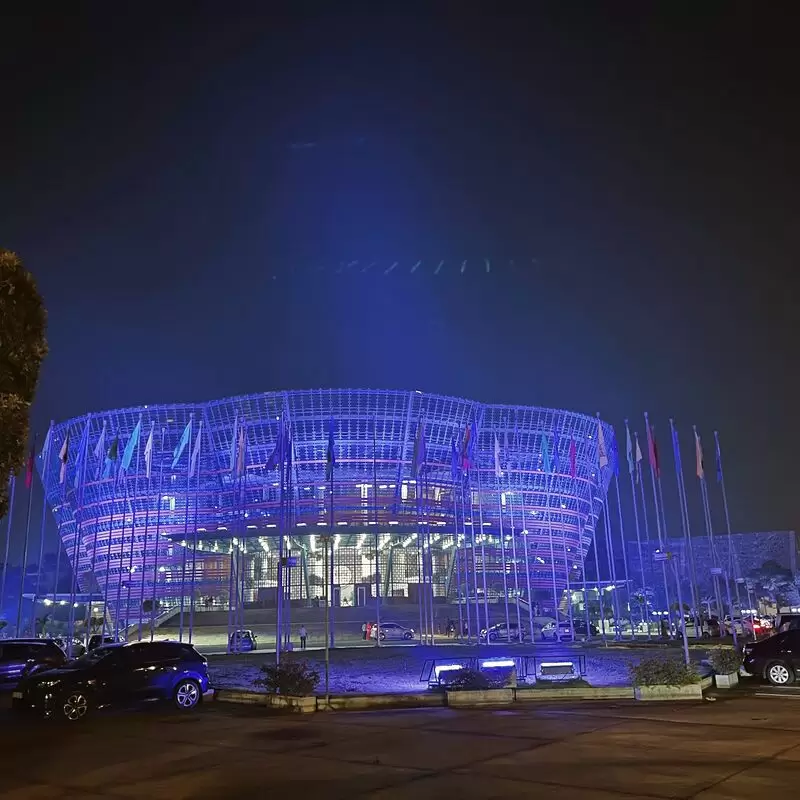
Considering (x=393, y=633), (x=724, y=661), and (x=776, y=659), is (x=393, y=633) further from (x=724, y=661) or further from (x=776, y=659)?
(x=776, y=659)

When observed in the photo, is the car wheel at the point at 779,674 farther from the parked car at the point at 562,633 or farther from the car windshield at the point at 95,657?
the parked car at the point at 562,633

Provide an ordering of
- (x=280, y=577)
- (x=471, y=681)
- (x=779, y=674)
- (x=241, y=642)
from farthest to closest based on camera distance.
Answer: (x=241, y=642) → (x=280, y=577) → (x=779, y=674) → (x=471, y=681)

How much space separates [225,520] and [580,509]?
41593 mm

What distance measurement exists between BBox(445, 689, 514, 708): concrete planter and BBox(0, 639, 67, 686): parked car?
14580 mm

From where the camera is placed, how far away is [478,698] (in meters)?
18.8

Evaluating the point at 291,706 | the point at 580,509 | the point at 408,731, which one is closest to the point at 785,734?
the point at 408,731

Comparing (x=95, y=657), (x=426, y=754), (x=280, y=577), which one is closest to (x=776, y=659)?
(x=426, y=754)

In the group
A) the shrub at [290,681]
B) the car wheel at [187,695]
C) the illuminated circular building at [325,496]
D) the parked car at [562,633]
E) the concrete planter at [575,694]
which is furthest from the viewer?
the illuminated circular building at [325,496]

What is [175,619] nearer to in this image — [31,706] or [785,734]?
[31,706]

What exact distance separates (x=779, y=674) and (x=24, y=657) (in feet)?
81.7

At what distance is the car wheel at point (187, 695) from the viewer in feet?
65.3

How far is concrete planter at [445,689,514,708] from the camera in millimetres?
18625

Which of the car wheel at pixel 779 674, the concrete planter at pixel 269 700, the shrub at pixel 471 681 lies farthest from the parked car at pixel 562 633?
the concrete planter at pixel 269 700

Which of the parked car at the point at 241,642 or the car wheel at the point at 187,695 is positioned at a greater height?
the car wheel at the point at 187,695
